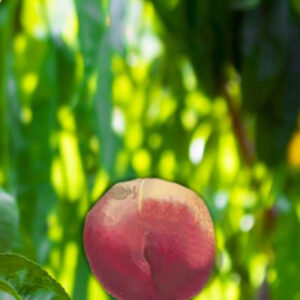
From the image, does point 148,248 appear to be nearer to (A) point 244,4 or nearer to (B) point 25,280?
(B) point 25,280

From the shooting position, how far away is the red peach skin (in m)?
0.06

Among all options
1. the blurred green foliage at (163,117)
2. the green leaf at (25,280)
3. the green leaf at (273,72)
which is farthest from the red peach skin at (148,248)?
the green leaf at (273,72)

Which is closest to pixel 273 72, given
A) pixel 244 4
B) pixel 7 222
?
pixel 244 4

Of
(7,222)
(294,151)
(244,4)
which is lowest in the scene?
(294,151)

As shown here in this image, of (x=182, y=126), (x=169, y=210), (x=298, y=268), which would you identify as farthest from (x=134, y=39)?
(x=169, y=210)

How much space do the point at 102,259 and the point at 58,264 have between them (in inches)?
7.5

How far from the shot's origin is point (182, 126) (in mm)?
572

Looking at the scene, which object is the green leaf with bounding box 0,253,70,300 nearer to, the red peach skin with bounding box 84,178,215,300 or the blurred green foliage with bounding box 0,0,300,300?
the red peach skin with bounding box 84,178,215,300

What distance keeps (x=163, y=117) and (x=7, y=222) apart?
47 cm

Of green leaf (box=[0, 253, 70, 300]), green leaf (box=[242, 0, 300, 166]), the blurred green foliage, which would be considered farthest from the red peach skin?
green leaf (box=[242, 0, 300, 166])

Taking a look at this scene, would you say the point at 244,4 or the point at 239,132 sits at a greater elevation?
the point at 244,4

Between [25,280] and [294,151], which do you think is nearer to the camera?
[25,280]

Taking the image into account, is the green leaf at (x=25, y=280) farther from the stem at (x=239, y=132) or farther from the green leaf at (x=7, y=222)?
the stem at (x=239, y=132)

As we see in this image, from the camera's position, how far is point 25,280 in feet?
0.22
